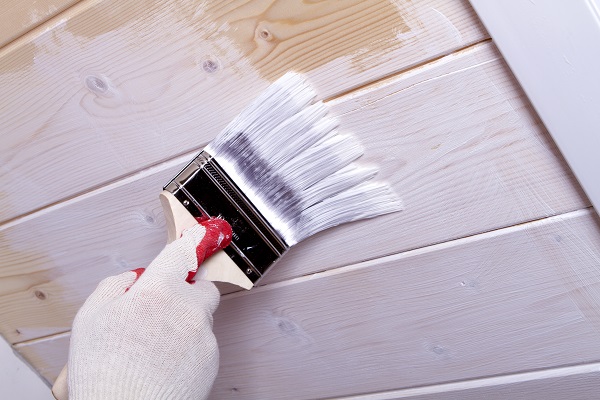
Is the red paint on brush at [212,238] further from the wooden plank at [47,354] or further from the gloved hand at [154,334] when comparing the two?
the wooden plank at [47,354]

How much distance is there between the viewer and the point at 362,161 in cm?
81

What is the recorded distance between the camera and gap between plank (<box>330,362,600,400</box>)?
90 centimetres

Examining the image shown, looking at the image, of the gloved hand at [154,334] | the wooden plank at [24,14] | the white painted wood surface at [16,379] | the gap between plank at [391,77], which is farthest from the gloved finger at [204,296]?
the white painted wood surface at [16,379]

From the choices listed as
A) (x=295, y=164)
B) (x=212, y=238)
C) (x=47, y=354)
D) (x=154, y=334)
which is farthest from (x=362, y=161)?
(x=47, y=354)

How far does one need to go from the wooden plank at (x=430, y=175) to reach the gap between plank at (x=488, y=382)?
0.24 m

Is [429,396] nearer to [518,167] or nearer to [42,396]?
[518,167]

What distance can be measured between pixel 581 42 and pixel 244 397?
73cm

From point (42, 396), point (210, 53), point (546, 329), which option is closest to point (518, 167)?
point (546, 329)

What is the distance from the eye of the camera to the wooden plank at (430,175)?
0.74 metres

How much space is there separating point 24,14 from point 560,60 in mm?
607

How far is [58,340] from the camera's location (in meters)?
1.15

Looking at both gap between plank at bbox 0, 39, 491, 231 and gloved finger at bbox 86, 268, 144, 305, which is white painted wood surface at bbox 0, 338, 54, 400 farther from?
gloved finger at bbox 86, 268, 144, 305

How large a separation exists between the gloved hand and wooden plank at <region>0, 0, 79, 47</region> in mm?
307

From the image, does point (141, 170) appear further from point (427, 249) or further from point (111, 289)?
point (427, 249)
